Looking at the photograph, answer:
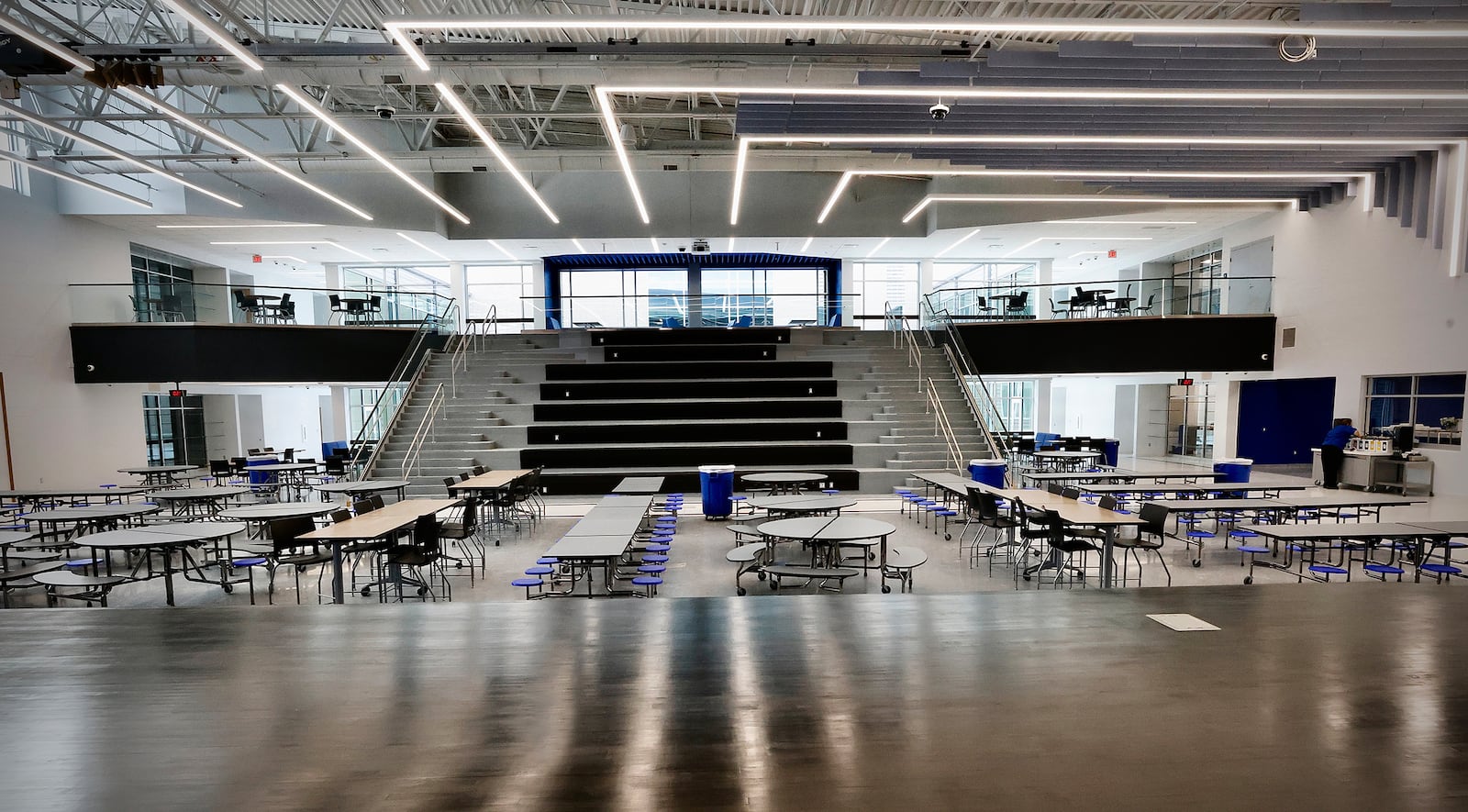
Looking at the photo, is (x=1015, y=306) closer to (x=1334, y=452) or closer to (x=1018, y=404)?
(x=1334, y=452)

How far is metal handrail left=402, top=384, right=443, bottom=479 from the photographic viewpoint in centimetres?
1313

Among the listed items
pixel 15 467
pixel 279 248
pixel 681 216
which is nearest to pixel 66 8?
pixel 279 248

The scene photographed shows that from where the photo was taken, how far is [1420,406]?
39.8 ft

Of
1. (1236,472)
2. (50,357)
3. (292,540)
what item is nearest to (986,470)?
(1236,472)

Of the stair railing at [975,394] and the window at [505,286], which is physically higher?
the window at [505,286]

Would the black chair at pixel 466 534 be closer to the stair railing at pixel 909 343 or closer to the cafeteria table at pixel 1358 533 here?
the cafeteria table at pixel 1358 533

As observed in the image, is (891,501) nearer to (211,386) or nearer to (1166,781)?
(1166,781)

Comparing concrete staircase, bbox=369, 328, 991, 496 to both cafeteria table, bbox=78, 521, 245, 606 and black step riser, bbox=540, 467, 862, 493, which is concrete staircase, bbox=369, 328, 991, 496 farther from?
cafeteria table, bbox=78, 521, 245, 606

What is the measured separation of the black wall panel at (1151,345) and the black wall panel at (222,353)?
51.1 ft

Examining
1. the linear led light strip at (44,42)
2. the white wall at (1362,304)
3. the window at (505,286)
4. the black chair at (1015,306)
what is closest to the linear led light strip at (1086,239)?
the black chair at (1015,306)

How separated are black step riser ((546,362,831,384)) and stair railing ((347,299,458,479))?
3.10 m

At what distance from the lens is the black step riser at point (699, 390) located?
1571 centimetres

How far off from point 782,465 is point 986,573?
6837 mm

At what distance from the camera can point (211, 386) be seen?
52.9 feet
